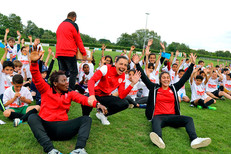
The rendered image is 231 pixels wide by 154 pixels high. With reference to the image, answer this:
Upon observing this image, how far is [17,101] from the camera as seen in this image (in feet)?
13.8

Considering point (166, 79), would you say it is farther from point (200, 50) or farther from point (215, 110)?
point (200, 50)

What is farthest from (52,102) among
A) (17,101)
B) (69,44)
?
(69,44)

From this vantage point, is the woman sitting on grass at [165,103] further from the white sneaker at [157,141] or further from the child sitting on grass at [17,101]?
the child sitting on grass at [17,101]

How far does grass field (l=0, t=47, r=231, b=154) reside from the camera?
2.98m

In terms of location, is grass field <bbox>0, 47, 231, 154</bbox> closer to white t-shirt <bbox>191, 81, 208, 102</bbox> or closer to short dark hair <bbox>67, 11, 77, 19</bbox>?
white t-shirt <bbox>191, 81, 208, 102</bbox>

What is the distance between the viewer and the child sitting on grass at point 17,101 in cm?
395

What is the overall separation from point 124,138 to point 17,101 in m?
2.80

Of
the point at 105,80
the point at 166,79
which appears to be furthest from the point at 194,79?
the point at 105,80

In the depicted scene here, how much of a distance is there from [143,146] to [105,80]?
166cm

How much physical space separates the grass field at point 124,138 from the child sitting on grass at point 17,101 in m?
0.21

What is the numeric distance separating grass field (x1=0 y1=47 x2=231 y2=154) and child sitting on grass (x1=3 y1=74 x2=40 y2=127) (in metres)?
0.21

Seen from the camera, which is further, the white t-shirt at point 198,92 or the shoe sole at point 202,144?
the white t-shirt at point 198,92

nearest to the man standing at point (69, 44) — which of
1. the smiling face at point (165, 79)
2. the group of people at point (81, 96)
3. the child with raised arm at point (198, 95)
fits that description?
the group of people at point (81, 96)

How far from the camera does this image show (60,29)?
502 centimetres
